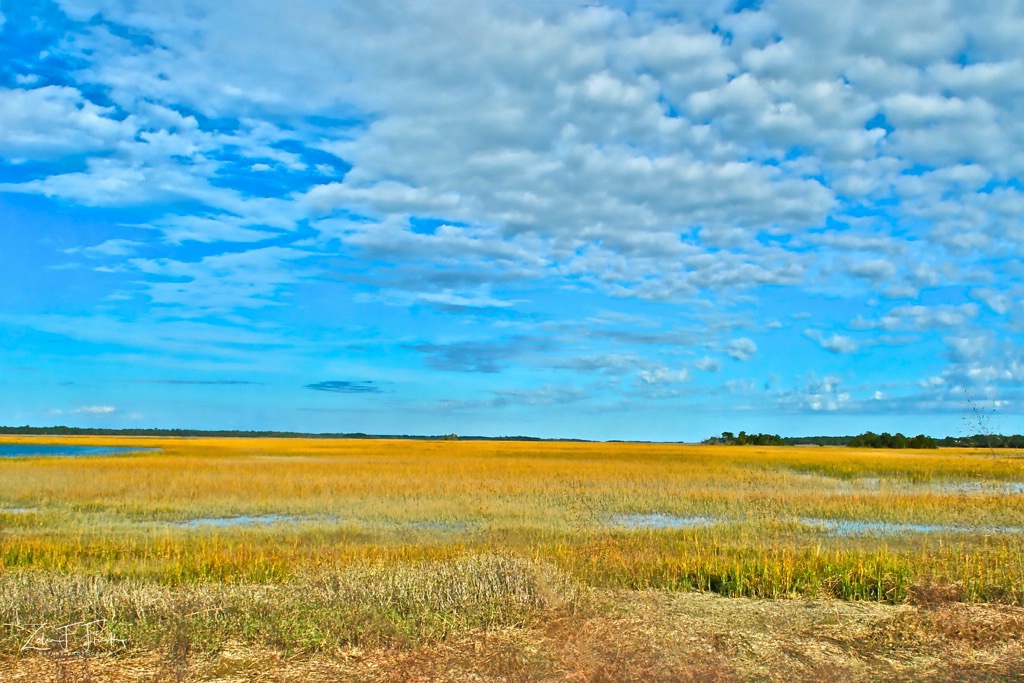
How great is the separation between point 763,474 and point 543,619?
37.6 m

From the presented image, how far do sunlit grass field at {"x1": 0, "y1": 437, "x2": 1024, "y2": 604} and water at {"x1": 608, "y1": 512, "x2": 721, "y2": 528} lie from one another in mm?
99

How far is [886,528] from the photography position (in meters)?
21.4

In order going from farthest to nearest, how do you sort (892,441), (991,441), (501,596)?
(892,441) → (991,441) → (501,596)

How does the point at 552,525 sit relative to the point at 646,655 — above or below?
below

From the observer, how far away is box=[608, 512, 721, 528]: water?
71.4ft

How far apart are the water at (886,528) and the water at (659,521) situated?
3016 millimetres

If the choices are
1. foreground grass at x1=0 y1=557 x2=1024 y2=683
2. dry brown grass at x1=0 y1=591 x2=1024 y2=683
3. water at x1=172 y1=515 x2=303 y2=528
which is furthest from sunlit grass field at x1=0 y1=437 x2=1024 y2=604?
dry brown grass at x1=0 y1=591 x2=1024 y2=683

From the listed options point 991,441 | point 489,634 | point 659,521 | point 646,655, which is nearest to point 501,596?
point 489,634

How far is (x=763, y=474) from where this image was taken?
142ft

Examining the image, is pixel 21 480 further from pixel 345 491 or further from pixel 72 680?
pixel 72 680

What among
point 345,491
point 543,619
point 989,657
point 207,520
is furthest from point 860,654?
point 345,491

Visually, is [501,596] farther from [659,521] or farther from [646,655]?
[659,521]

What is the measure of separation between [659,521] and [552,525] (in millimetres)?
3699

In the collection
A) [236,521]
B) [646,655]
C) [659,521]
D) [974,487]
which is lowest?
[236,521]
